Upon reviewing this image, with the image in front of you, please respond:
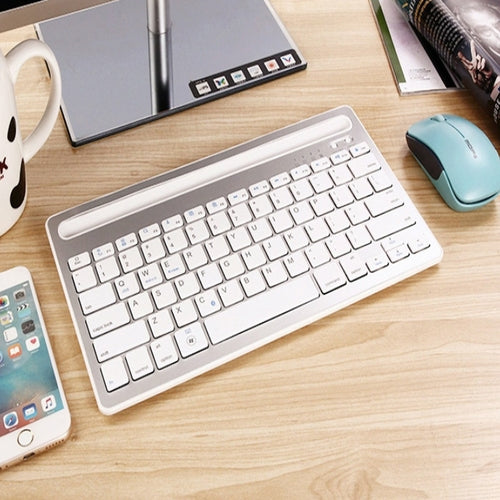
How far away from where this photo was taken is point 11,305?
0.47m

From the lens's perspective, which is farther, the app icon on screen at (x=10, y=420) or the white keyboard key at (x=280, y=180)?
the white keyboard key at (x=280, y=180)

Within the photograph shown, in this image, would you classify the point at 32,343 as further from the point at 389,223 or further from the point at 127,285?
the point at 389,223

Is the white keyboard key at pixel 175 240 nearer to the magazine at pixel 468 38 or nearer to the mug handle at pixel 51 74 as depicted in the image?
the mug handle at pixel 51 74

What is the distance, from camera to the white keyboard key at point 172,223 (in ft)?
1.66

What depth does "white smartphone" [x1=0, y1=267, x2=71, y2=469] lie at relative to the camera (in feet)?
1.37

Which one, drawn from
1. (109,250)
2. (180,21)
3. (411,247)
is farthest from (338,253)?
(180,21)

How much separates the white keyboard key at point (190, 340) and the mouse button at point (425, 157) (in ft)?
0.85

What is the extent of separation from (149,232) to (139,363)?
12cm

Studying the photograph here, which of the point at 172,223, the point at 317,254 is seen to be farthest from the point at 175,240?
the point at 317,254

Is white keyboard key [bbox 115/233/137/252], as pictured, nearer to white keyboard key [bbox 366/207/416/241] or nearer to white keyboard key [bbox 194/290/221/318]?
white keyboard key [bbox 194/290/221/318]

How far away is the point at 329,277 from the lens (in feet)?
1.60

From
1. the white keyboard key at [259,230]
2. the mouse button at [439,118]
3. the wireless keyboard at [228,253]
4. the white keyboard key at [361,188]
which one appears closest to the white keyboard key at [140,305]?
the wireless keyboard at [228,253]

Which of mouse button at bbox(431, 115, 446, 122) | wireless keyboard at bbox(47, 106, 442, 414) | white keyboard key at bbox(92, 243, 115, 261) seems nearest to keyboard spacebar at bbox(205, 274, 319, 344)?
wireless keyboard at bbox(47, 106, 442, 414)

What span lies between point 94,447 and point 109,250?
0.16 m
